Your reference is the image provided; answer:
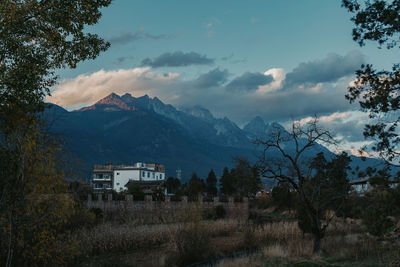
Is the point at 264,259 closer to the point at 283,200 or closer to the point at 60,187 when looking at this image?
the point at 60,187

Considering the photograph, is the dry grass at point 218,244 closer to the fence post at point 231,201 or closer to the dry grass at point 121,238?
the dry grass at point 121,238

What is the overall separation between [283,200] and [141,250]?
1318 inches

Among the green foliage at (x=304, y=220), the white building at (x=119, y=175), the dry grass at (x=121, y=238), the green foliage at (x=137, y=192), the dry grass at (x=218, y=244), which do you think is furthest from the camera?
the white building at (x=119, y=175)

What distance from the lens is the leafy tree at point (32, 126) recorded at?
951 cm

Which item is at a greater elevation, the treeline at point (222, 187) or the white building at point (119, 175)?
the white building at point (119, 175)

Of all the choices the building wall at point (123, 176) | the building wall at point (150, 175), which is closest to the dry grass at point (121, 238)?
the building wall at point (123, 176)

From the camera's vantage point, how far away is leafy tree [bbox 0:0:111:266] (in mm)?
9508

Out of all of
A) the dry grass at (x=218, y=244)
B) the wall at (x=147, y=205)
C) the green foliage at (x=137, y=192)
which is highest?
the green foliage at (x=137, y=192)

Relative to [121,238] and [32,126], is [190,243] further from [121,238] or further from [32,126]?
[32,126]

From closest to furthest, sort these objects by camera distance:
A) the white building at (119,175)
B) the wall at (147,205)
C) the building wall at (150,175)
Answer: the wall at (147,205)
the white building at (119,175)
the building wall at (150,175)

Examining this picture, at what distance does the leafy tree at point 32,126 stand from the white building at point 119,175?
97.0 m

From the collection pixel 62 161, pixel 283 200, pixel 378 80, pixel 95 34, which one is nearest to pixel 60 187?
pixel 62 161

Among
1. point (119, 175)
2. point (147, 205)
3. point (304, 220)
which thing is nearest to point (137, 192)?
point (147, 205)

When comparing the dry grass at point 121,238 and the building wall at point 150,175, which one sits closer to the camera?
the dry grass at point 121,238
